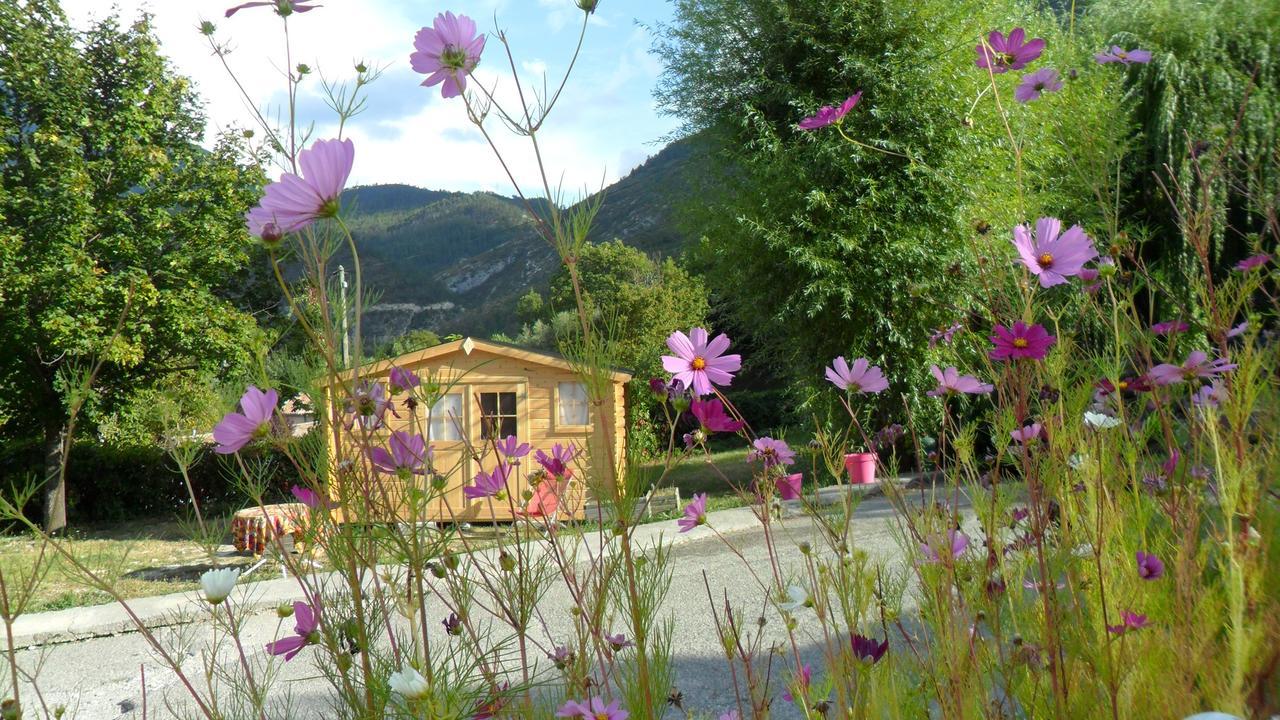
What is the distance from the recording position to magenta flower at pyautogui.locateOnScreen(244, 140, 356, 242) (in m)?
0.86

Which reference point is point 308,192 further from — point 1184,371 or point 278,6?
point 1184,371

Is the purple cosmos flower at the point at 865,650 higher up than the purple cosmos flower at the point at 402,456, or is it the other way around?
the purple cosmos flower at the point at 402,456

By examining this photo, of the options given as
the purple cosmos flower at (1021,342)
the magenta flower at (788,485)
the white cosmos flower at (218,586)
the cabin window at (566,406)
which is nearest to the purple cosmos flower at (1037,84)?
the purple cosmos flower at (1021,342)

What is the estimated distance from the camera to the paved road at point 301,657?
391cm

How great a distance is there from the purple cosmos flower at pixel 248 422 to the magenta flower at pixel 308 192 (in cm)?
→ 21

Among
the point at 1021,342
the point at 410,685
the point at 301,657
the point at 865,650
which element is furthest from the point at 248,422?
the point at 301,657

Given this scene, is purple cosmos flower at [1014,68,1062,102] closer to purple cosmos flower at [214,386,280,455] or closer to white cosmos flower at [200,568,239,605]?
purple cosmos flower at [214,386,280,455]

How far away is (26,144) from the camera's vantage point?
1271 centimetres

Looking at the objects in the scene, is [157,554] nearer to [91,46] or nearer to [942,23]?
[91,46]

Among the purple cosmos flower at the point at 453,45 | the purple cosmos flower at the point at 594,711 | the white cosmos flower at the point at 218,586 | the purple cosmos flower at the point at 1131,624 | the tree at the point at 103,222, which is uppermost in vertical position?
A: the tree at the point at 103,222

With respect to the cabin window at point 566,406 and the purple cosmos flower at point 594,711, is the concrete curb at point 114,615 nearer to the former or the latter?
the cabin window at point 566,406

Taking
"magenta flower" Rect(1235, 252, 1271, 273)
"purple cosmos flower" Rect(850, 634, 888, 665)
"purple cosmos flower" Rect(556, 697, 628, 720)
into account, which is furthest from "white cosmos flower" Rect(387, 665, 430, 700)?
"magenta flower" Rect(1235, 252, 1271, 273)

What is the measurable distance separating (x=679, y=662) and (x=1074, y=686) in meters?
3.39

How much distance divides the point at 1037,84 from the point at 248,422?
Result: 143cm
